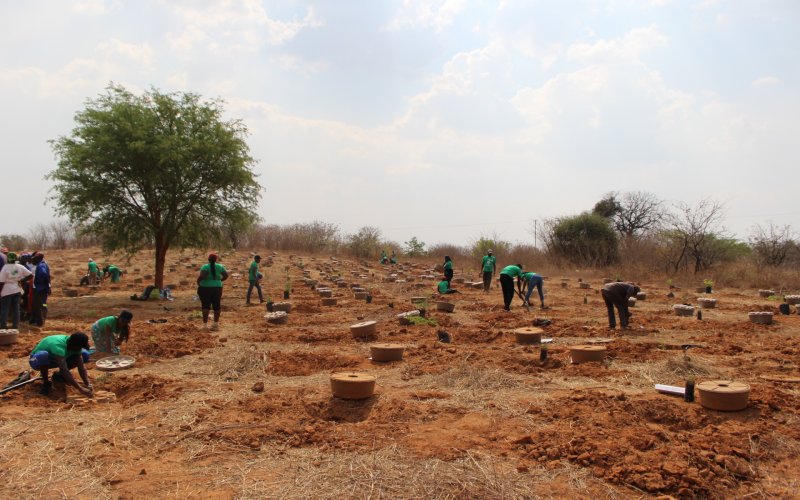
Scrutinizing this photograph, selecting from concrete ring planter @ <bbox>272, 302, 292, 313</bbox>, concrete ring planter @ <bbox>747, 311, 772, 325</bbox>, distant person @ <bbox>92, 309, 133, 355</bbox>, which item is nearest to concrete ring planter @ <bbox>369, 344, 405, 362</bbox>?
distant person @ <bbox>92, 309, 133, 355</bbox>

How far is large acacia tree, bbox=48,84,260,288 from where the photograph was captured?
53.5 ft

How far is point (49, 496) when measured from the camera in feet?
12.7

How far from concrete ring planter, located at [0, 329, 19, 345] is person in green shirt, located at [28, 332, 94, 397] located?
10.7ft

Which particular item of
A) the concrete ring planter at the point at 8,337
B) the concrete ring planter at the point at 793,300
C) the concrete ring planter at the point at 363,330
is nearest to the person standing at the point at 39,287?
the concrete ring planter at the point at 8,337

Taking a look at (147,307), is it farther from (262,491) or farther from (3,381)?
(262,491)

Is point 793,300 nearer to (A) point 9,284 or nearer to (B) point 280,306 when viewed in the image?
(B) point 280,306

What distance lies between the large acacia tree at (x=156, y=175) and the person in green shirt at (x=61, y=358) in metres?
10.9

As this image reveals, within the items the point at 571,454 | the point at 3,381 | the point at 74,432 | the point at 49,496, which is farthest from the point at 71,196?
the point at 571,454

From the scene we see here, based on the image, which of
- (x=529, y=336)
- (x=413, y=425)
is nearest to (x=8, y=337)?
(x=413, y=425)

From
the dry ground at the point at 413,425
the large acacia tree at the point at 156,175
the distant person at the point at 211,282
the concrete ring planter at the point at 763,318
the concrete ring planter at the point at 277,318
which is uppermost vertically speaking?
the large acacia tree at the point at 156,175

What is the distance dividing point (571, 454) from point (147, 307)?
1385cm

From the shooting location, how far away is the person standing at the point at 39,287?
407 inches

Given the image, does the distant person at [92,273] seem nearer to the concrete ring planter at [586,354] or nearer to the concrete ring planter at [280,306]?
the concrete ring planter at [280,306]

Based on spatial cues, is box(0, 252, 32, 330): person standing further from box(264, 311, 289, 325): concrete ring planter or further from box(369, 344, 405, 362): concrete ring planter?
box(369, 344, 405, 362): concrete ring planter
